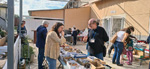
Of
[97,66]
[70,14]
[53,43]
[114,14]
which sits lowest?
[97,66]

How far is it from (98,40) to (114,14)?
726 cm

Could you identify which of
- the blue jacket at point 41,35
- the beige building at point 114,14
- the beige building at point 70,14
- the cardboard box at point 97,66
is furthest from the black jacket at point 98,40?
the beige building at point 70,14

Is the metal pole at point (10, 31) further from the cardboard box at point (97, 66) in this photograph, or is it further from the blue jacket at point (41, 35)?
the blue jacket at point (41, 35)

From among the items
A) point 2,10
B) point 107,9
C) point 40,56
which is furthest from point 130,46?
point 2,10

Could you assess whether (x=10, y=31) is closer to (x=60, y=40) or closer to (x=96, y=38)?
(x=60, y=40)

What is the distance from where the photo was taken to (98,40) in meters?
2.73

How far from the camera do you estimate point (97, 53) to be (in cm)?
286

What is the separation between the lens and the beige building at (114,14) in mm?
6621

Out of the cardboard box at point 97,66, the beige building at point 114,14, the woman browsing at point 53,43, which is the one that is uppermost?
the beige building at point 114,14

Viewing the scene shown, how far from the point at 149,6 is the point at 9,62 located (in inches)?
266

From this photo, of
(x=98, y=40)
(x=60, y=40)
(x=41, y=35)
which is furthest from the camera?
(x=41, y=35)

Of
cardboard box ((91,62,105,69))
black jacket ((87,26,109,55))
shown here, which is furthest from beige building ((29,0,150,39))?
cardboard box ((91,62,105,69))

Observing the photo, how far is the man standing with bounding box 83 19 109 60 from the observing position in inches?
106

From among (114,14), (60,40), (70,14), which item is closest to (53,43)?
(60,40)
